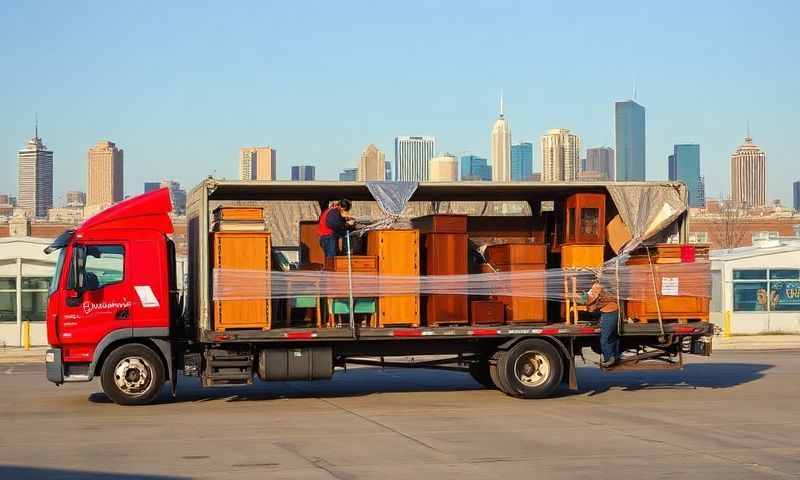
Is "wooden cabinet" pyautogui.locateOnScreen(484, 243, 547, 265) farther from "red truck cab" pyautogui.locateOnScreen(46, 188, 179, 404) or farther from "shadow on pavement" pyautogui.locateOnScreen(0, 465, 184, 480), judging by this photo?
"shadow on pavement" pyautogui.locateOnScreen(0, 465, 184, 480)

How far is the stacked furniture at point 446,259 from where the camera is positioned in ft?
60.2

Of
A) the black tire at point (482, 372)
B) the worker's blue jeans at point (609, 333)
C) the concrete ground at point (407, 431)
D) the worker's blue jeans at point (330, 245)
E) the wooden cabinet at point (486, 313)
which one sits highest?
the worker's blue jeans at point (330, 245)

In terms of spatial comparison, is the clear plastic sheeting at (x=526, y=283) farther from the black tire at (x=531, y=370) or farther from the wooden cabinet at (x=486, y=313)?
the black tire at (x=531, y=370)

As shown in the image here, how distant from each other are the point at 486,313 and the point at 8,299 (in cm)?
2044

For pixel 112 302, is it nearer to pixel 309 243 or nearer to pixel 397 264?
pixel 309 243

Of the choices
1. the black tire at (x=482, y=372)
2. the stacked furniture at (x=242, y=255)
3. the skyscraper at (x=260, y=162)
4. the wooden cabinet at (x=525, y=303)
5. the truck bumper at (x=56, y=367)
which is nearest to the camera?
the truck bumper at (x=56, y=367)

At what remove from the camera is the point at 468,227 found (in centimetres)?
2036

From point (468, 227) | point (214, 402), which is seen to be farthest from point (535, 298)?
point (214, 402)

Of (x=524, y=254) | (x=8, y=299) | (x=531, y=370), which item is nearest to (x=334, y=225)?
(x=524, y=254)

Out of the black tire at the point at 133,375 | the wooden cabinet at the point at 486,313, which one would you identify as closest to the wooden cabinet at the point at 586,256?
the wooden cabinet at the point at 486,313

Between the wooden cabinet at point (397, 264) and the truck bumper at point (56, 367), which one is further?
the wooden cabinet at point (397, 264)

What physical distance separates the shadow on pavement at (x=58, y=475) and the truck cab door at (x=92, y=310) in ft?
18.4

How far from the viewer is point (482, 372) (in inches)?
783

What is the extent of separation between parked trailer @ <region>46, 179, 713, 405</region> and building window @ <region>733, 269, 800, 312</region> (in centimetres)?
2094
